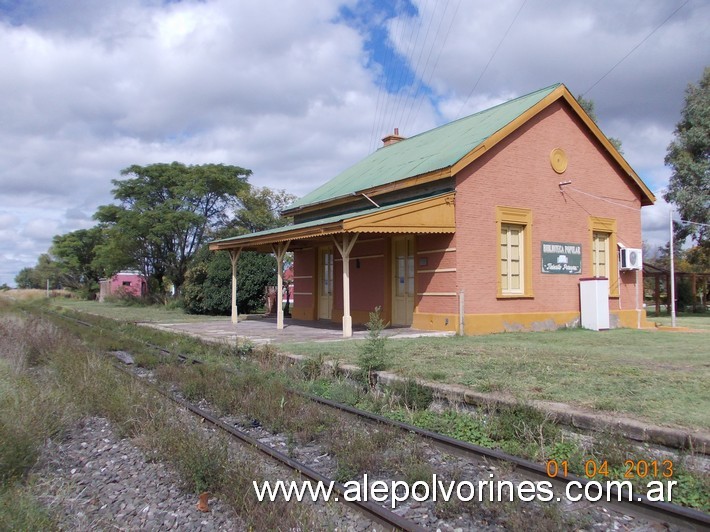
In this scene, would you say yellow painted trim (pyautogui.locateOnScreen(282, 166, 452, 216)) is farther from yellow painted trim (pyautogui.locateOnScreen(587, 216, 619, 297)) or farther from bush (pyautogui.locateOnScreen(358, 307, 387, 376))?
bush (pyautogui.locateOnScreen(358, 307, 387, 376))

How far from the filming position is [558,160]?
17.4 m

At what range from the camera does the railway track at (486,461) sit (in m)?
3.91

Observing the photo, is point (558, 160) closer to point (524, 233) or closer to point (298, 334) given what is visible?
point (524, 233)

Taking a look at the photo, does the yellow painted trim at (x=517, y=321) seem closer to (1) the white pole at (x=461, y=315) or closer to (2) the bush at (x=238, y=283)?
(1) the white pole at (x=461, y=315)

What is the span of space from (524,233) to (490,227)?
1.52 meters

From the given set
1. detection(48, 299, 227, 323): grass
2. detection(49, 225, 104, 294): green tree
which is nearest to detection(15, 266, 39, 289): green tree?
detection(49, 225, 104, 294): green tree

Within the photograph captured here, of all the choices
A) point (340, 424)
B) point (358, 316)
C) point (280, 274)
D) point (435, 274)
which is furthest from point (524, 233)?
point (340, 424)

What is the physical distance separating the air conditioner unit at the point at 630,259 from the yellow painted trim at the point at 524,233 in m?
4.36

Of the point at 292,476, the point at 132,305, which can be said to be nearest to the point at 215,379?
the point at 292,476

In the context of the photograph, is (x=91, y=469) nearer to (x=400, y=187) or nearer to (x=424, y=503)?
(x=424, y=503)

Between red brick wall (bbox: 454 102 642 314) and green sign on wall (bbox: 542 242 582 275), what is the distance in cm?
18

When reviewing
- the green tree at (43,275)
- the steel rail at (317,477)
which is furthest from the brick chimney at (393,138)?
the green tree at (43,275)

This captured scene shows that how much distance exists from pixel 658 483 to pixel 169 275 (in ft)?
119

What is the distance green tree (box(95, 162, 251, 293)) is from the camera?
34.6m
